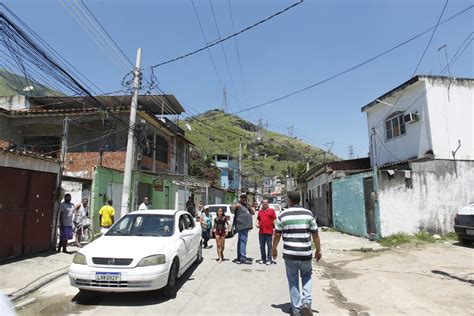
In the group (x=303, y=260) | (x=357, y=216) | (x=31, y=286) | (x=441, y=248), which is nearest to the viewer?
(x=303, y=260)

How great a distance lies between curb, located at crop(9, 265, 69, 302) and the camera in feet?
22.0

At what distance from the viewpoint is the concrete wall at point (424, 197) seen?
14797 mm

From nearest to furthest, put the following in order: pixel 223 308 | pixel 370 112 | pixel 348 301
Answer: pixel 223 308, pixel 348 301, pixel 370 112

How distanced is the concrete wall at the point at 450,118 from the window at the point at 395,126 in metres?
1.91

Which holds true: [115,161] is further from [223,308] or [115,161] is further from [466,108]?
[466,108]

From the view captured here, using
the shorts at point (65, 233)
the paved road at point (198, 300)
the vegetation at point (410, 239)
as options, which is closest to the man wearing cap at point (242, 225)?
the paved road at point (198, 300)

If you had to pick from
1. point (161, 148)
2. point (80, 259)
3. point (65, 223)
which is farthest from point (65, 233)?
point (161, 148)

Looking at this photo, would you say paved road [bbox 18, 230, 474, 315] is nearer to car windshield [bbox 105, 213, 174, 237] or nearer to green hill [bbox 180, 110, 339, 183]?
car windshield [bbox 105, 213, 174, 237]

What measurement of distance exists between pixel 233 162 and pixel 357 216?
181 ft

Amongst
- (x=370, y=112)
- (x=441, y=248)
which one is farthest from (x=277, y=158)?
(x=441, y=248)

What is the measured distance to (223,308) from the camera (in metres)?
6.01

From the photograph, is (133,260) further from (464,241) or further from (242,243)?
(464,241)

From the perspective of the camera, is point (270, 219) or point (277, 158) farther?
point (277, 158)

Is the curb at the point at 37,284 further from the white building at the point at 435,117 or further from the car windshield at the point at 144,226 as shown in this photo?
the white building at the point at 435,117
